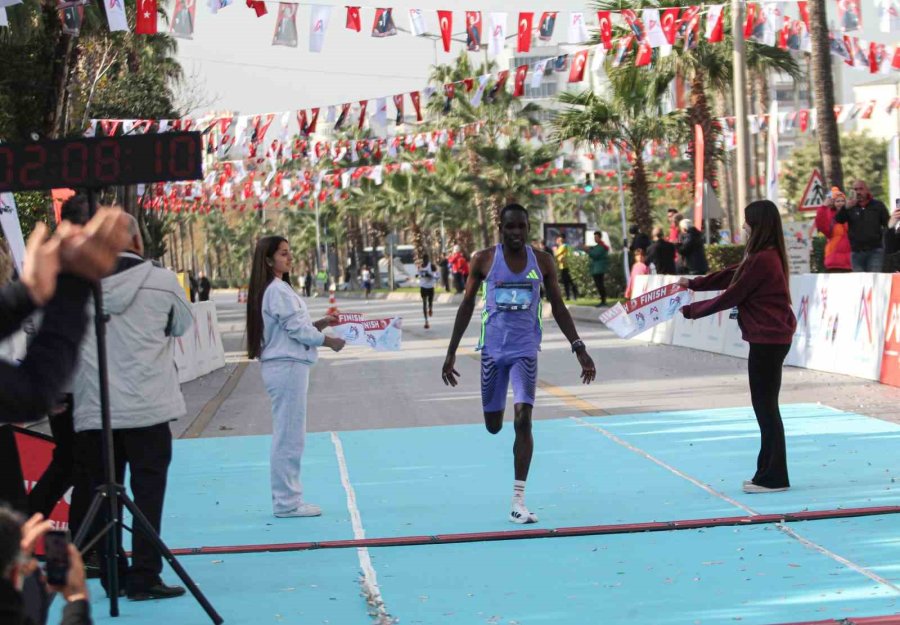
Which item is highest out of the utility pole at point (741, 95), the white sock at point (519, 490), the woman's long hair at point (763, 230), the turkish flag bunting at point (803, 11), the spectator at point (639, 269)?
the turkish flag bunting at point (803, 11)

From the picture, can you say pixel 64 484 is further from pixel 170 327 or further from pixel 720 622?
pixel 720 622

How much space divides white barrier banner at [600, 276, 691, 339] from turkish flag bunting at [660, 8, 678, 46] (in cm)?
1724

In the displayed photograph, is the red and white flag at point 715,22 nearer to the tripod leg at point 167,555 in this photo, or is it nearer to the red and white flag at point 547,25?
the red and white flag at point 547,25

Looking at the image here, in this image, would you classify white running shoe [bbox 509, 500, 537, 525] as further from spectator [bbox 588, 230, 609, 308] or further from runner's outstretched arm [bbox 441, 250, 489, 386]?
spectator [bbox 588, 230, 609, 308]

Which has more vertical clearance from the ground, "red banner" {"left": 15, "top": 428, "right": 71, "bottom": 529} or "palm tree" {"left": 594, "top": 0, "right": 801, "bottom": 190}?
"palm tree" {"left": 594, "top": 0, "right": 801, "bottom": 190}

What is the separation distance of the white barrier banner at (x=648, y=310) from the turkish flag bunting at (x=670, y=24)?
679 inches

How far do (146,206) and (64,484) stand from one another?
4396cm

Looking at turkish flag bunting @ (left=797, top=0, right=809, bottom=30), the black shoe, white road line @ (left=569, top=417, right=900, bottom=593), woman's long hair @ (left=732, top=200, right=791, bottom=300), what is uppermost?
turkish flag bunting @ (left=797, top=0, right=809, bottom=30)

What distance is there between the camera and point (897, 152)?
29250 mm

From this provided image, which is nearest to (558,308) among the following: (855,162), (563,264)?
(563,264)

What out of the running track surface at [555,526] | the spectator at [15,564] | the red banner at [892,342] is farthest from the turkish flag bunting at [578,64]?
the spectator at [15,564]

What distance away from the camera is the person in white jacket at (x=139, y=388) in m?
6.41

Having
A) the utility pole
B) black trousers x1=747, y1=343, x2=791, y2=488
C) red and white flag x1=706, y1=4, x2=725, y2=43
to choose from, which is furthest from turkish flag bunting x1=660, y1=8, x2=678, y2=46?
black trousers x1=747, y1=343, x2=791, y2=488

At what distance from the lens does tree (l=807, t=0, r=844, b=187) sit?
25.9 m
